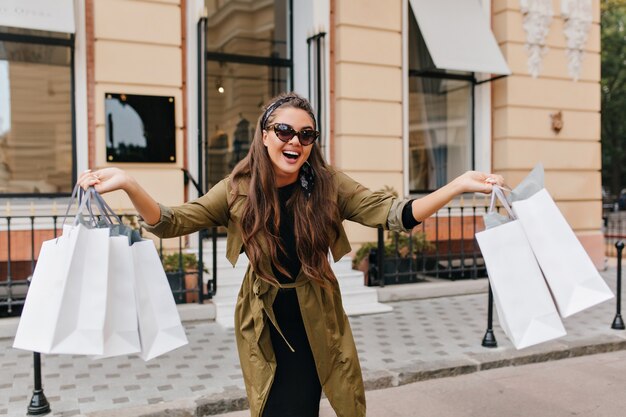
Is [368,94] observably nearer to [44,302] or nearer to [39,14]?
[39,14]

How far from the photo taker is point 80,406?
4.72m

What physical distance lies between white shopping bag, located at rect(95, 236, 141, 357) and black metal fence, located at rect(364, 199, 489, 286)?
5.93 m

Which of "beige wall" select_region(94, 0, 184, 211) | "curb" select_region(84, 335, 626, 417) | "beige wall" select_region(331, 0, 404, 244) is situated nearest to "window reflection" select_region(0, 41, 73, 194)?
"beige wall" select_region(94, 0, 184, 211)

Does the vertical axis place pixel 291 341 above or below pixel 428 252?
above

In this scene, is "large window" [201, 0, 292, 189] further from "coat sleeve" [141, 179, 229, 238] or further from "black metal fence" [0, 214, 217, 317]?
"coat sleeve" [141, 179, 229, 238]

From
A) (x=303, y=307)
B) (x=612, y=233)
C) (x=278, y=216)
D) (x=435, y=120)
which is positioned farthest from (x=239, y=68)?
(x=612, y=233)

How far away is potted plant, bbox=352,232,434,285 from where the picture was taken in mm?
9086

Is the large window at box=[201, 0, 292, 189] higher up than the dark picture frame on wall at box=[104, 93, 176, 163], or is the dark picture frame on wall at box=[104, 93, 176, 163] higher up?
the large window at box=[201, 0, 292, 189]

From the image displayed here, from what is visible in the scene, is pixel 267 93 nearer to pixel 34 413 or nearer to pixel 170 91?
pixel 170 91

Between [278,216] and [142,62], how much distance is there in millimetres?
6338

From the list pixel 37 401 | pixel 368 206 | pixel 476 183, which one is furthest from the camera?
pixel 37 401

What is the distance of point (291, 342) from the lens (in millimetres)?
2828

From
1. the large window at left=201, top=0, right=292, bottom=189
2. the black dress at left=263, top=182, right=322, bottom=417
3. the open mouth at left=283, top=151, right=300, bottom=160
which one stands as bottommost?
the black dress at left=263, top=182, right=322, bottom=417

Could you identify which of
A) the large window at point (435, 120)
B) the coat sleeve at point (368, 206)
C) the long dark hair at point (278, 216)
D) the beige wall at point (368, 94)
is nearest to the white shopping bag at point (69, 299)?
the long dark hair at point (278, 216)
